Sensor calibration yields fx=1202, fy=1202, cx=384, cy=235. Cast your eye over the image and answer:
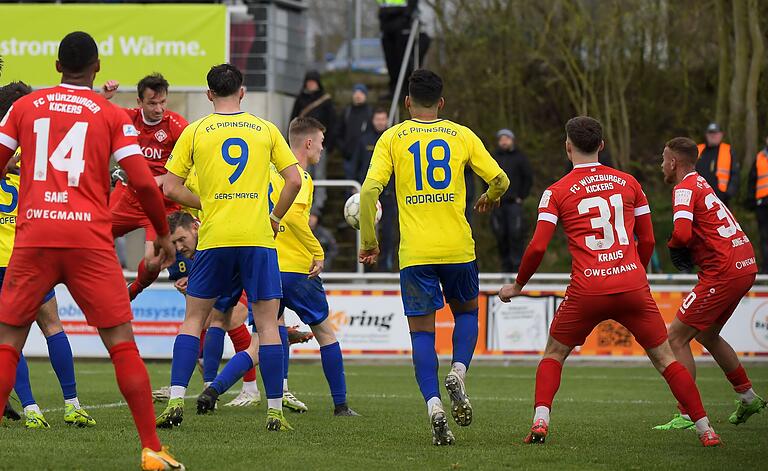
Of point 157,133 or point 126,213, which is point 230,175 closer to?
point 157,133

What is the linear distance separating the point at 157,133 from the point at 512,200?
29.6 ft

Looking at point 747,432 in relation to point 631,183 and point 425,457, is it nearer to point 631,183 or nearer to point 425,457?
point 631,183

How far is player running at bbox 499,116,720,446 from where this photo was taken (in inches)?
299

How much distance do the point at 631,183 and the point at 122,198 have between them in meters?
4.77

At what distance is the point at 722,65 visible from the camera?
901 inches

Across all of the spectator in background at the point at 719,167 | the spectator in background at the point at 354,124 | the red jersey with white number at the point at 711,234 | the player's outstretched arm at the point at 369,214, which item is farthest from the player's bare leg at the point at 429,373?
the spectator in background at the point at 354,124

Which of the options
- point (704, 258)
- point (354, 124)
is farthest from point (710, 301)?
point (354, 124)

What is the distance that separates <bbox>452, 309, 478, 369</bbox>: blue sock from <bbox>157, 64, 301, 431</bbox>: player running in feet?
3.97

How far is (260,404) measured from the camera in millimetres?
10438

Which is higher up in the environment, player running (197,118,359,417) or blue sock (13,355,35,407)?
player running (197,118,359,417)

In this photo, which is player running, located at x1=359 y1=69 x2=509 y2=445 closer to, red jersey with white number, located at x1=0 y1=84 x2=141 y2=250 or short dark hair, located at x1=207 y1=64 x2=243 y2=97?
short dark hair, located at x1=207 y1=64 x2=243 y2=97

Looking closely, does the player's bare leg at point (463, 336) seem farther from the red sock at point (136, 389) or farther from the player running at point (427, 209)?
the red sock at point (136, 389)

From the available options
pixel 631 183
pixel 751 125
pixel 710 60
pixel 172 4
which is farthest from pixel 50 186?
pixel 710 60

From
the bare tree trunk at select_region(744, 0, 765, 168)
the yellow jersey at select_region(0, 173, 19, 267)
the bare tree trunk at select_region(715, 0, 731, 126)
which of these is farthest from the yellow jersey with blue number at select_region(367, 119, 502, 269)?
the bare tree trunk at select_region(715, 0, 731, 126)
